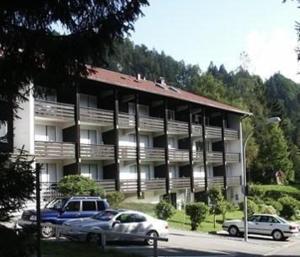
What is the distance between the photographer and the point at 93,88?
162ft

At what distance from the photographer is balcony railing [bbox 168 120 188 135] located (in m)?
58.5

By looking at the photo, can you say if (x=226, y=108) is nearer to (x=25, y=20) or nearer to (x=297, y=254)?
(x=297, y=254)

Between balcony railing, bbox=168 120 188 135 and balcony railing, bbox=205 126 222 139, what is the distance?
4.63 m

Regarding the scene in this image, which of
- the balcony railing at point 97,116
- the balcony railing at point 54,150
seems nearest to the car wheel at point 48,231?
the balcony railing at point 54,150

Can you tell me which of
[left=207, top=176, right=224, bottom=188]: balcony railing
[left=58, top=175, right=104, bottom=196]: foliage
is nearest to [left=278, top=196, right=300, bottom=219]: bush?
[left=207, top=176, right=224, bottom=188]: balcony railing

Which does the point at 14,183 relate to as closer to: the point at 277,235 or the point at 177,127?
the point at 277,235

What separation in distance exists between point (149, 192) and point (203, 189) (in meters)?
10.5

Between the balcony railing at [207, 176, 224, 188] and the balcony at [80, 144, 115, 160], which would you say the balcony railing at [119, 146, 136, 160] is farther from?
the balcony railing at [207, 176, 224, 188]

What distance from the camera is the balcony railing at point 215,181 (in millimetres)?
64525

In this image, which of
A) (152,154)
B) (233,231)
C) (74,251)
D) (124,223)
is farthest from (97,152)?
(74,251)

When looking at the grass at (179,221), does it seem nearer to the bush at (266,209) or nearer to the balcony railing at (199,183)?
the bush at (266,209)

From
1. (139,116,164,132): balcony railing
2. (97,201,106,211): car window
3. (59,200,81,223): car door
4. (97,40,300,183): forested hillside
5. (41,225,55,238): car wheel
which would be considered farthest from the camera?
(97,40,300,183): forested hillside

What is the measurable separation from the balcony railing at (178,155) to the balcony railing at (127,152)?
651cm

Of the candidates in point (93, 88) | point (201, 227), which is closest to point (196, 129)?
point (93, 88)
